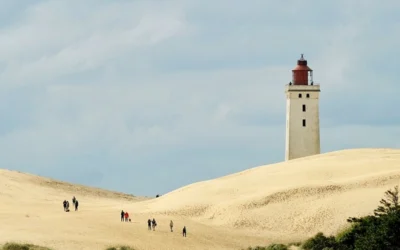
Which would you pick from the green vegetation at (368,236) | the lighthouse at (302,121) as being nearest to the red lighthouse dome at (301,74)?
the lighthouse at (302,121)

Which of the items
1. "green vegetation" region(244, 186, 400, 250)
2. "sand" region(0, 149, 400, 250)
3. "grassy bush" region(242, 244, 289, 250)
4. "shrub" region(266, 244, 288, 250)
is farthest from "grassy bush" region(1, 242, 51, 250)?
"shrub" region(266, 244, 288, 250)

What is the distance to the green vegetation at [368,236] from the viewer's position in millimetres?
42688

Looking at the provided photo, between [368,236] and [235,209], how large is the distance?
651 inches

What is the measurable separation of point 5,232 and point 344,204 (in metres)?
17.6

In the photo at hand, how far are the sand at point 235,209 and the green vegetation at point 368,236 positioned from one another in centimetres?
325

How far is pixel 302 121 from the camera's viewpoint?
76500mm

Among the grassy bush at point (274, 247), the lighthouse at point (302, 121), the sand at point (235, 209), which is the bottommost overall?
the grassy bush at point (274, 247)

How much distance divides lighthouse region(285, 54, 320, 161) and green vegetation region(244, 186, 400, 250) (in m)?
22.7

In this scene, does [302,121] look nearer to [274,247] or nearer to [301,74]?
[301,74]

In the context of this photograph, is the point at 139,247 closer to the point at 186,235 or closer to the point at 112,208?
the point at 186,235

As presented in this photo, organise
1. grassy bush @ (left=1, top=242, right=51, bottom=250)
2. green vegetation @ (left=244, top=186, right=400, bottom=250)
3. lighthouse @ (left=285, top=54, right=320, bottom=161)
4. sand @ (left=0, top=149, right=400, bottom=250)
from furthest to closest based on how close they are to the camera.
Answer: lighthouse @ (left=285, top=54, right=320, bottom=161), sand @ (left=0, top=149, right=400, bottom=250), grassy bush @ (left=1, top=242, right=51, bottom=250), green vegetation @ (left=244, top=186, right=400, bottom=250)

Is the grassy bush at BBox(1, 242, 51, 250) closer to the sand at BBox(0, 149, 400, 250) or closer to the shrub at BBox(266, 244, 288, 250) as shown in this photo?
the sand at BBox(0, 149, 400, 250)

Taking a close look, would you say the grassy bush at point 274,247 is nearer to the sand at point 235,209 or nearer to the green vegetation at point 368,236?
the green vegetation at point 368,236

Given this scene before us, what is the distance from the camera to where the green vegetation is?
140ft
